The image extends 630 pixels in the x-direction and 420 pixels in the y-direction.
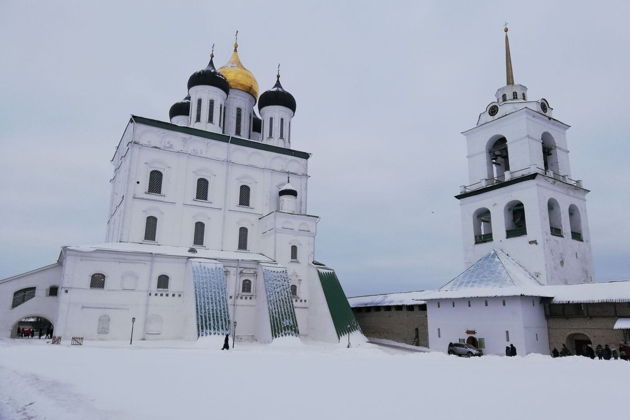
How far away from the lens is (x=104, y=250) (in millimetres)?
22734

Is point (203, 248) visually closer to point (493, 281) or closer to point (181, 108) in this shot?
point (181, 108)

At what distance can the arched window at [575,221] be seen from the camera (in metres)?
26.5

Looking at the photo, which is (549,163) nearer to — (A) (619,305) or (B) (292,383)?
(A) (619,305)

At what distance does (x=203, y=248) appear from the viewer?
27234 millimetres

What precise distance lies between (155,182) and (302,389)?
21172mm

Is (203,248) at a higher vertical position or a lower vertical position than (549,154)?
lower

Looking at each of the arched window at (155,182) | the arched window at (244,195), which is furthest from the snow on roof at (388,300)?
the arched window at (155,182)

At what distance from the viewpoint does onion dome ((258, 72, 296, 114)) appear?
3341 centimetres

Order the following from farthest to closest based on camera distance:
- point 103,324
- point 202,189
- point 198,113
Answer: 1. point 198,113
2. point 202,189
3. point 103,324

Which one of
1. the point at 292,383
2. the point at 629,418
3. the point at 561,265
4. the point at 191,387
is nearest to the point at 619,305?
the point at 561,265

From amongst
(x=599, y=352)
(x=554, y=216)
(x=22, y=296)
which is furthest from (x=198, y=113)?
(x=599, y=352)

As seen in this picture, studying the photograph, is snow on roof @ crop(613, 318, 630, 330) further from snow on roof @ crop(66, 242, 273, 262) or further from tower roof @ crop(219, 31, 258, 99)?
tower roof @ crop(219, 31, 258, 99)

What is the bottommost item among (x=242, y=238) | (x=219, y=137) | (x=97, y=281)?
(x=97, y=281)

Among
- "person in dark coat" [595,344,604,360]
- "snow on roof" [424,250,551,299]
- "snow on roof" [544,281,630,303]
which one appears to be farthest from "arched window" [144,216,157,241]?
"person in dark coat" [595,344,604,360]
